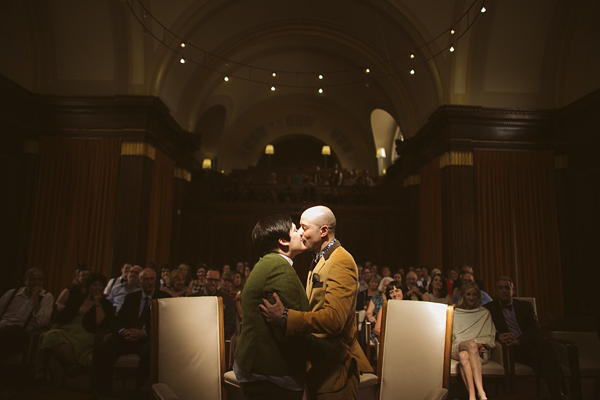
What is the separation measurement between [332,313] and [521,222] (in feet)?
25.9

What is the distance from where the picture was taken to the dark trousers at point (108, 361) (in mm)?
3963

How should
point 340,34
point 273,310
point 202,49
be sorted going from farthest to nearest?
point 340,34 → point 202,49 → point 273,310

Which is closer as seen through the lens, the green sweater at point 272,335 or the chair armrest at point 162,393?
the green sweater at point 272,335

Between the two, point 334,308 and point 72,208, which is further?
point 72,208

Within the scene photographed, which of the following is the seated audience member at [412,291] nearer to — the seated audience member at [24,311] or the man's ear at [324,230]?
the man's ear at [324,230]

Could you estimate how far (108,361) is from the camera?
4.02 m

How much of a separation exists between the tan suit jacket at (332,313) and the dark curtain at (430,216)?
7.02 meters

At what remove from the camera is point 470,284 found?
4.21 meters

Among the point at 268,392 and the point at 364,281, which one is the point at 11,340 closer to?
the point at 268,392

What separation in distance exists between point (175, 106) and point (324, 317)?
9331 mm

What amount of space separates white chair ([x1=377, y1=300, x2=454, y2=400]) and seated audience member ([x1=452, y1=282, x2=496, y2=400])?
1.32 m

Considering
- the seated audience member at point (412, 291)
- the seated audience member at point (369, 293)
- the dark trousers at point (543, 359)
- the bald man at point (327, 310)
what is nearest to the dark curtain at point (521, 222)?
the seated audience member at point (412, 291)

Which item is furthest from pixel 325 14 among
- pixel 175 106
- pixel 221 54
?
pixel 175 106

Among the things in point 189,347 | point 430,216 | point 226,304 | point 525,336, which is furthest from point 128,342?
point 430,216
